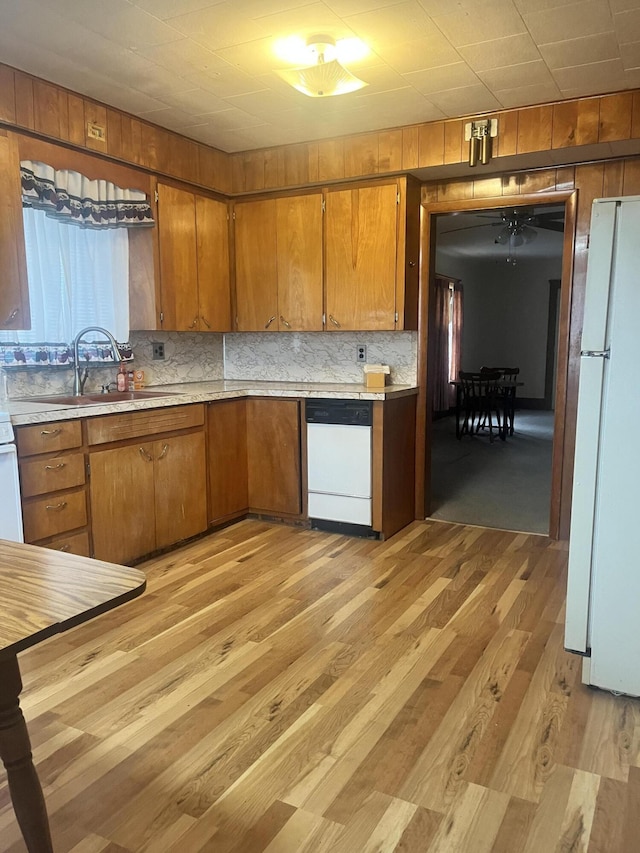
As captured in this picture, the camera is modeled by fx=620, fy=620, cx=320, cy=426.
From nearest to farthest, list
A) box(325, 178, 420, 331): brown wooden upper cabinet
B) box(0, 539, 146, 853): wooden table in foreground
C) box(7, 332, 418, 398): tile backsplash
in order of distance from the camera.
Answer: box(0, 539, 146, 853): wooden table in foreground
box(325, 178, 420, 331): brown wooden upper cabinet
box(7, 332, 418, 398): tile backsplash

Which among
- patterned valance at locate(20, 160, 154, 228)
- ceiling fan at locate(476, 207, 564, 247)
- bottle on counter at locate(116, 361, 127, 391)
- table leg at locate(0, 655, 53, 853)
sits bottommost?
table leg at locate(0, 655, 53, 853)

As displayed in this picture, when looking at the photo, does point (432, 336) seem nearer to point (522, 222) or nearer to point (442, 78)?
Result: point (442, 78)

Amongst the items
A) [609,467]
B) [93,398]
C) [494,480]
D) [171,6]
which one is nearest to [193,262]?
[93,398]

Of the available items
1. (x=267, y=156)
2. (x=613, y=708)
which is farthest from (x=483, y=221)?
(x=613, y=708)

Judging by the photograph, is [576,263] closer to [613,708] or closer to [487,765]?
[613,708]

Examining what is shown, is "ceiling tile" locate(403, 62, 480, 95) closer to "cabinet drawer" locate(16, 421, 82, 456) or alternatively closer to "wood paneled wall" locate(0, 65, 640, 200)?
"wood paneled wall" locate(0, 65, 640, 200)

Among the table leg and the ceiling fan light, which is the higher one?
the ceiling fan light

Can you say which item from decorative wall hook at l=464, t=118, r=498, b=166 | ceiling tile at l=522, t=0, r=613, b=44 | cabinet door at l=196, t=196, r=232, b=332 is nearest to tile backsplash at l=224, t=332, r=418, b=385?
cabinet door at l=196, t=196, r=232, b=332

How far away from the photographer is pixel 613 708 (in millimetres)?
2037

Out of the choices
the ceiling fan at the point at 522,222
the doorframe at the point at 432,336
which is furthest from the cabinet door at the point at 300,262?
the ceiling fan at the point at 522,222

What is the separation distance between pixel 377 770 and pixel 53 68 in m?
3.14

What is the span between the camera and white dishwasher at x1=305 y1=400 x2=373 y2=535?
3.75 metres

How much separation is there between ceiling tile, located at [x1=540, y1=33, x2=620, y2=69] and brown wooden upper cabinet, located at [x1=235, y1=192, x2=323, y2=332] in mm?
1682

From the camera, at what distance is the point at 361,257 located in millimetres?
3951
